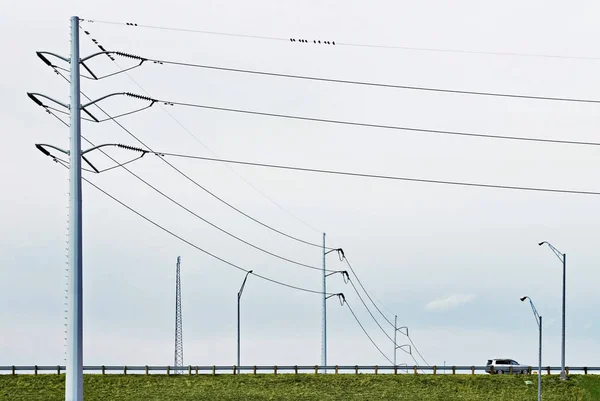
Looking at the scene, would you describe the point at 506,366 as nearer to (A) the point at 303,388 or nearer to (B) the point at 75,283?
(A) the point at 303,388

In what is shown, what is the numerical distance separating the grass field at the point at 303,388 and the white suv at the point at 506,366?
602 centimetres

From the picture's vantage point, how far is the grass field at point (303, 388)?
72125mm

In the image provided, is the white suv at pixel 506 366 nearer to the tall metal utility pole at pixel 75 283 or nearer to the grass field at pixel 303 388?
the grass field at pixel 303 388

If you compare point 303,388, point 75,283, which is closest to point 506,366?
point 303,388

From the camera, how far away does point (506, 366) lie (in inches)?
3386

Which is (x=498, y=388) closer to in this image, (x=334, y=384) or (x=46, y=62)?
(x=334, y=384)

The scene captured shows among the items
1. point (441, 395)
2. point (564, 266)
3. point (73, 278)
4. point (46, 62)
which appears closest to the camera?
point (73, 278)

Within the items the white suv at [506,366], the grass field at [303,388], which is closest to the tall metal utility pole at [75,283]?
the grass field at [303,388]

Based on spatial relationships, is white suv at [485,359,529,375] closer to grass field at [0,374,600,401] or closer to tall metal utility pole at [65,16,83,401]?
grass field at [0,374,600,401]

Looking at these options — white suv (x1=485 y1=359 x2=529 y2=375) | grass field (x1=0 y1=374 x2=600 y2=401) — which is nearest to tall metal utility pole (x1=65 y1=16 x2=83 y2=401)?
grass field (x1=0 y1=374 x2=600 y2=401)

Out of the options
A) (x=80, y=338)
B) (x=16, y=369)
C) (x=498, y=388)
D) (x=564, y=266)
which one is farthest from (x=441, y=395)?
(x=80, y=338)

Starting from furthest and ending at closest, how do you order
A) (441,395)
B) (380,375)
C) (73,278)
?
(380,375) < (441,395) < (73,278)

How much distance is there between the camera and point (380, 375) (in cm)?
7912

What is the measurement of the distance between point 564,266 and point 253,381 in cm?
2553
